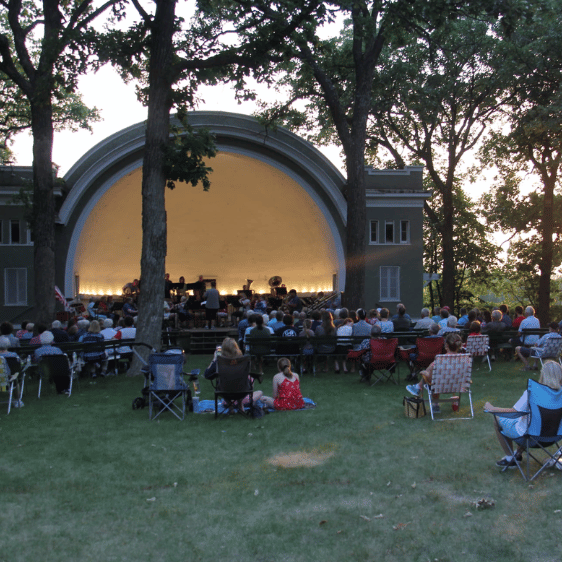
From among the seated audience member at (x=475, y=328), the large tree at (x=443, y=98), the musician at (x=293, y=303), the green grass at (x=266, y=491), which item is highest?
the large tree at (x=443, y=98)

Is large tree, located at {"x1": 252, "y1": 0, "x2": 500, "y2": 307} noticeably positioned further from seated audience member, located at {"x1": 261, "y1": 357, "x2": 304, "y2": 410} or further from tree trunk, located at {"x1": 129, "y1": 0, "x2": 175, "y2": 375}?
seated audience member, located at {"x1": 261, "y1": 357, "x2": 304, "y2": 410}

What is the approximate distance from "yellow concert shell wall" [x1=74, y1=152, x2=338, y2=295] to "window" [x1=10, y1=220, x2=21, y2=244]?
3.36 metres

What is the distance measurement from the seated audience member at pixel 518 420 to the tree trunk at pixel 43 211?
12454 mm

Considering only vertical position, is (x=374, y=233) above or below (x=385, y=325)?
above

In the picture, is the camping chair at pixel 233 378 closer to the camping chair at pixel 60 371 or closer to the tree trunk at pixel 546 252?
the camping chair at pixel 60 371

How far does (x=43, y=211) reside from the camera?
51.6ft

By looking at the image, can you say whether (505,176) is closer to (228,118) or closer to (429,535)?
(228,118)

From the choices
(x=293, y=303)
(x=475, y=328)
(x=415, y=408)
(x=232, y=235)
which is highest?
(x=232, y=235)

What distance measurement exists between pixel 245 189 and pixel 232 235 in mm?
2148

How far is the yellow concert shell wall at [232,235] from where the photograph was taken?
995 inches

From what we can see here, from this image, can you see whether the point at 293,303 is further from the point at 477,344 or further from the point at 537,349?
the point at 537,349

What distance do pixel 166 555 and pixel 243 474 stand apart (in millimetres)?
1852

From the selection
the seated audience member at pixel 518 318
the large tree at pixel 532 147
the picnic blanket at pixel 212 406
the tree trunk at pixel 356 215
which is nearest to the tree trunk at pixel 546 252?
the large tree at pixel 532 147

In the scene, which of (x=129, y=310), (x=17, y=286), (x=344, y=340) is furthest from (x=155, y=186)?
(x=17, y=286)
